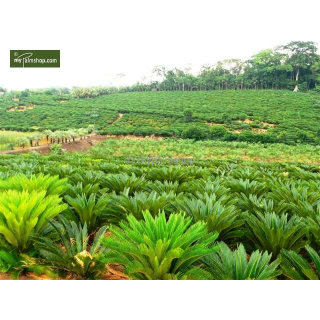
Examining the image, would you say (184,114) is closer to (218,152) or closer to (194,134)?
(194,134)

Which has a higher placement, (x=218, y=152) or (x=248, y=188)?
(x=248, y=188)

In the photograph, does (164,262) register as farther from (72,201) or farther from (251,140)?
(251,140)

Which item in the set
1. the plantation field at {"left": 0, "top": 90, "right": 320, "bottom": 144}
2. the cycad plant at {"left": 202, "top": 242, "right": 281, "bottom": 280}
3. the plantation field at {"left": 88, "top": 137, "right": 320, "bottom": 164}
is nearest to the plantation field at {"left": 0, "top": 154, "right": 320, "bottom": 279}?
the cycad plant at {"left": 202, "top": 242, "right": 281, "bottom": 280}

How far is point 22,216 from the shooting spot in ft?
5.24

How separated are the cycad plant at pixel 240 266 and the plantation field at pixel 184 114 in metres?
32.8

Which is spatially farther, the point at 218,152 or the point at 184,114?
the point at 184,114

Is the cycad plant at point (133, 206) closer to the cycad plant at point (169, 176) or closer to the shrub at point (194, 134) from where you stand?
the cycad plant at point (169, 176)

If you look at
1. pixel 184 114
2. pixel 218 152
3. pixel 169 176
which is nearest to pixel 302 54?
pixel 184 114

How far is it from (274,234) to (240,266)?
0.51m

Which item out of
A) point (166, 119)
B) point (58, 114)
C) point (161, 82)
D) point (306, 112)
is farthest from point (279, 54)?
point (58, 114)

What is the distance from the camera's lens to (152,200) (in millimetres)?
2201

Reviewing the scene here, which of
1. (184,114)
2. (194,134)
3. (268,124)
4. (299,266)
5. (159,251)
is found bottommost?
(194,134)

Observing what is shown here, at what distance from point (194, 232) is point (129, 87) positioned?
6893cm

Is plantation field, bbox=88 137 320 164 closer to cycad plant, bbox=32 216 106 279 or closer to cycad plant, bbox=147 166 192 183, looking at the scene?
cycad plant, bbox=147 166 192 183
